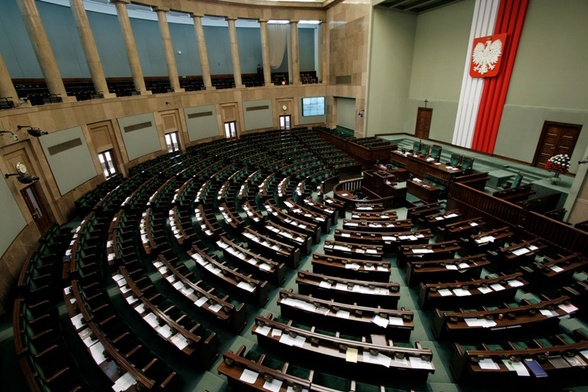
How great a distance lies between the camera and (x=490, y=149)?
13.2 metres

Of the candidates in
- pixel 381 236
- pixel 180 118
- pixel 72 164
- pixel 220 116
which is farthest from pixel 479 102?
pixel 72 164

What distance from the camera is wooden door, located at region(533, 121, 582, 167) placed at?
10.2 metres

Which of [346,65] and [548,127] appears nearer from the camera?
[548,127]

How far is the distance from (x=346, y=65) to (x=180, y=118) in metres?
11.4

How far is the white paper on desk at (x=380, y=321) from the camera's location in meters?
4.32

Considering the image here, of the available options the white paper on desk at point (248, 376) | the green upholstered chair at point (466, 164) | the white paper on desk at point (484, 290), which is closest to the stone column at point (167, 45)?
the green upholstered chair at point (466, 164)

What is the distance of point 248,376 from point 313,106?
2055cm

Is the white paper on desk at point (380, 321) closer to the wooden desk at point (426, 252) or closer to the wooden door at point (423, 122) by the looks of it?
the wooden desk at point (426, 252)

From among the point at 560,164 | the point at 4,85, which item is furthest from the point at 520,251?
the point at 4,85

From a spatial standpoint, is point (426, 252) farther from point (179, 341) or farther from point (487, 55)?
point (487, 55)

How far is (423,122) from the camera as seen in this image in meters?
17.2

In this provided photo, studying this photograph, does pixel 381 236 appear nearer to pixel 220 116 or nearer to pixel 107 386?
pixel 107 386

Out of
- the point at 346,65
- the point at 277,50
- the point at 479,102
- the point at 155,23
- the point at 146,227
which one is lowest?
the point at 146,227

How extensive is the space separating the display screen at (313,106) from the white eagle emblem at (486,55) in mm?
10812
